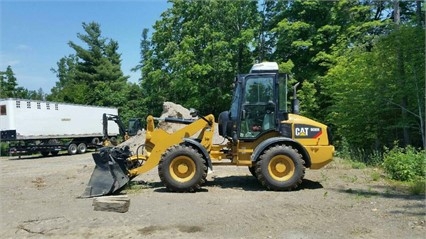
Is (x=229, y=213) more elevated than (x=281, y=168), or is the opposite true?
(x=281, y=168)

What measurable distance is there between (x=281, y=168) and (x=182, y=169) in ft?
7.11

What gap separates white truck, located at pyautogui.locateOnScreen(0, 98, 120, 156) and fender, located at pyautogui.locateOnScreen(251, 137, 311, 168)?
58.7 ft

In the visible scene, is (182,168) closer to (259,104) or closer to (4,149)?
(259,104)

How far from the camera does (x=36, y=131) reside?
23.6 m

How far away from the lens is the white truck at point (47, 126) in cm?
2232

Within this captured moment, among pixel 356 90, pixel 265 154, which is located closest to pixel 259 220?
pixel 265 154

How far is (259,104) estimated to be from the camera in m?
9.18

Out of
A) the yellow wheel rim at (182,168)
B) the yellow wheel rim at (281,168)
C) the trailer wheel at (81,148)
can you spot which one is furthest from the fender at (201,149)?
the trailer wheel at (81,148)

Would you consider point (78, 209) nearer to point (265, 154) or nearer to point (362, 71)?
point (265, 154)

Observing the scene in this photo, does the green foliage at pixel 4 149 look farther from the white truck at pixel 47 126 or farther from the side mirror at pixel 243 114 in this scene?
the side mirror at pixel 243 114

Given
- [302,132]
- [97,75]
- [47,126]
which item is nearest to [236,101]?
[302,132]

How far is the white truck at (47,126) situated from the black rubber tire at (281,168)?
59.1ft

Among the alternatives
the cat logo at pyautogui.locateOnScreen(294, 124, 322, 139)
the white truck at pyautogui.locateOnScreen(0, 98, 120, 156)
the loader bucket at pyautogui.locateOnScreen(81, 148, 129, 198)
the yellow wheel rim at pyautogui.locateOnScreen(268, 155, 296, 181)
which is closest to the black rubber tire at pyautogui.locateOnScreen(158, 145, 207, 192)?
the loader bucket at pyautogui.locateOnScreen(81, 148, 129, 198)

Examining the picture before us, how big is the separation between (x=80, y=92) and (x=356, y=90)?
35.8 meters
